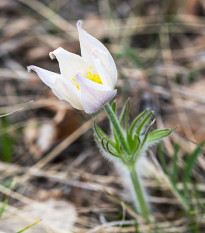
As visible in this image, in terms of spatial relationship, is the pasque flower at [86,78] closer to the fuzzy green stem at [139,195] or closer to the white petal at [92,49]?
the white petal at [92,49]

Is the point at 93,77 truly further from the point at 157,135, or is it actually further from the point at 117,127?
the point at 157,135

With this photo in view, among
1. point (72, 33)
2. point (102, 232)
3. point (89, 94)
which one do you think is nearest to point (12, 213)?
point (102, 232)

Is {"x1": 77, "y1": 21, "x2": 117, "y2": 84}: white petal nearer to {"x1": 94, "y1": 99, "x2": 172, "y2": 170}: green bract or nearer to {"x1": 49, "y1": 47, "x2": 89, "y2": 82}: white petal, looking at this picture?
{"x1": 49, "y1": 47, "x2": 89, "y2": 82}: white petal

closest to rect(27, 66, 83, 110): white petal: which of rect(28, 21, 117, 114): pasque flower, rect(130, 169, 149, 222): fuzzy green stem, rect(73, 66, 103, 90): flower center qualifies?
rect(28, 21, 117, 114): pasque flower

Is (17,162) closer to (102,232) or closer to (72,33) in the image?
(102,232)

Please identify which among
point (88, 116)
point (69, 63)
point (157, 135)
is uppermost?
point (69, 63)

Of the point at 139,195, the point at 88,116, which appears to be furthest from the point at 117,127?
the point at 88,116

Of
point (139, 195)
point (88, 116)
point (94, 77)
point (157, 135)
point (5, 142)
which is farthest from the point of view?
point (88, 116)
